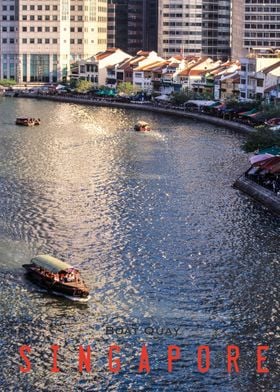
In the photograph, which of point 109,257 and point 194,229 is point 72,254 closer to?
point 109,257

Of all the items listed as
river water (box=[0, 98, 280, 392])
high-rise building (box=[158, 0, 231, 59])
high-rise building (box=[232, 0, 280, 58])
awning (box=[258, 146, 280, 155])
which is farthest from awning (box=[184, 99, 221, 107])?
high-rise building (box=[158, 0, 231, 59])

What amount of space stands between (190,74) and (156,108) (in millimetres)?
7150

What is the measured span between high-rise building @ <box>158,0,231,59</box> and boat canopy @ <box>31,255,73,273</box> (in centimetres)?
6670

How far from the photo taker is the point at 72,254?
23.5m

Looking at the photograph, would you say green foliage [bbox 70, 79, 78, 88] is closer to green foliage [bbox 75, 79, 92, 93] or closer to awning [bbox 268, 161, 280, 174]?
green foliage [bbox 75, 79, 92, 93]

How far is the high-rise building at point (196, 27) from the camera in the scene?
86.5 m

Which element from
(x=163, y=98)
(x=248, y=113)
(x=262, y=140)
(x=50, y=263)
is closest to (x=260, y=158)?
(x=262, y=140)

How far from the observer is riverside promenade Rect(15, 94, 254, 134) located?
51.4 metres

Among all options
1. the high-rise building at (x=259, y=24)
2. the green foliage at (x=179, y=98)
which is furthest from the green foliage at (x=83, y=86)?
the green foliage at (x=179, y=98)

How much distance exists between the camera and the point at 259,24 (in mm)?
79125

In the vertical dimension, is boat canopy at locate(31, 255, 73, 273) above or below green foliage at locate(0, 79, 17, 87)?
below

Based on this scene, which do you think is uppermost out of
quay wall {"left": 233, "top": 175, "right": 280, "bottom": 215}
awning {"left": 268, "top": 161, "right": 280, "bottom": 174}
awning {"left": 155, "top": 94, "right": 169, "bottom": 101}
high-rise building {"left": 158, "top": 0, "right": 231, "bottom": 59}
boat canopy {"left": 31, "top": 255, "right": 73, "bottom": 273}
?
high-rise building {"left": 158, "top": 0, "right": 231, "bottom": 59}

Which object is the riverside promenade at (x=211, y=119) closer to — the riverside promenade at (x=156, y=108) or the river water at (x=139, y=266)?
the riverside promenade at (x=156, y=108)

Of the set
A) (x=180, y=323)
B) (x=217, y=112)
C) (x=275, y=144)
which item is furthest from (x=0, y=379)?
(x=217, y=112)
